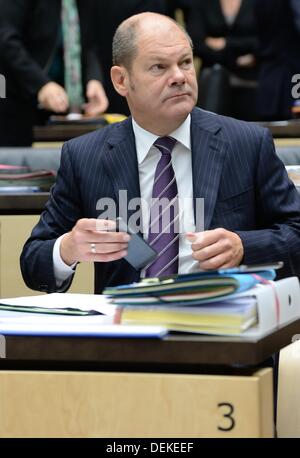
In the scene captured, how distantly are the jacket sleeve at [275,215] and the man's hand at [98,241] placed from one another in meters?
0.40

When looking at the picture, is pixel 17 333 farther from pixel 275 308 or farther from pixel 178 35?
pixel 178 35

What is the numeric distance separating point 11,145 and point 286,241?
151 inches

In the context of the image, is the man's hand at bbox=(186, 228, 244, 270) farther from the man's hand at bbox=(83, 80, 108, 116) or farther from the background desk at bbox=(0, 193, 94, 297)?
the man's hand at bbox=(83, 80, 108, 116)

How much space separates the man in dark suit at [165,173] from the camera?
283 cm

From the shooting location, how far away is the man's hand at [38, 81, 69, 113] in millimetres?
6035

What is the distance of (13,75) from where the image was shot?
6.20 meters

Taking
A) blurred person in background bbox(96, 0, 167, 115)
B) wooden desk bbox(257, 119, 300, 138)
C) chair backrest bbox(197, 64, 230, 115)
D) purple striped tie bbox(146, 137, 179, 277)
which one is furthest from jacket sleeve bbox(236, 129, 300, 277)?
blurred person in background bbox(96, 0, 167, 115)

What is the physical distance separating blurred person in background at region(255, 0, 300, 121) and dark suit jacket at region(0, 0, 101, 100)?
113 cm

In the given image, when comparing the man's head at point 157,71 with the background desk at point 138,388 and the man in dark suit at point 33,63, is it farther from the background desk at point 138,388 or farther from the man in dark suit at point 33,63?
the man in dark suit at point 33,63

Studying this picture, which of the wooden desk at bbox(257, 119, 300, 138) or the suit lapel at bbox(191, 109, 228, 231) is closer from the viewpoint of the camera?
the suit lapel at bbox(191, 109, 228, 231)

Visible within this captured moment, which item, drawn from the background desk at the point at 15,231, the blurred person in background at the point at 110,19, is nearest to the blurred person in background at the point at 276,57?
the blurred person in background at the point at 110,19

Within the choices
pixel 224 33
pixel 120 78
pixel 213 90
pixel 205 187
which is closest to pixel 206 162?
pixel 205 187

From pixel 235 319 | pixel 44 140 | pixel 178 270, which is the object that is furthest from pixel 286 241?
pixel 44 140
